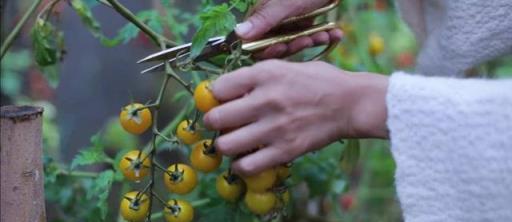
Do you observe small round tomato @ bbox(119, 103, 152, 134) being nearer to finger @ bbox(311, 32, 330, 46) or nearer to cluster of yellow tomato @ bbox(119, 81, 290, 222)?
cluster of yellow tomato @ bbox(119, 81, 290, 222)

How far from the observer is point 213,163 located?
0.82m

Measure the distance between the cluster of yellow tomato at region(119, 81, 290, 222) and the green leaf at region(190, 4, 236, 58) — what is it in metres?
0.08

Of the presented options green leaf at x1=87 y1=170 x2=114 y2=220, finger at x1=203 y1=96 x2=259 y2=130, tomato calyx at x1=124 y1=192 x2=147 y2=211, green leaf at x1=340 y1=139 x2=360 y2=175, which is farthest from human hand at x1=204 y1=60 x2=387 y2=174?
green leaf at x1=340 y1=139 x2=360 y2=175

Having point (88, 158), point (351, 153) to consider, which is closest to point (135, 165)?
point (88, 158)

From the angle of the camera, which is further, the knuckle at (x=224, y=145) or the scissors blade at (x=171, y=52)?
the scissors blade at (x=171, y=52)

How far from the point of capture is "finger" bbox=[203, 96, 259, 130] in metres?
0.76

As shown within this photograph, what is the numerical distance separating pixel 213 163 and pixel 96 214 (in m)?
0.27

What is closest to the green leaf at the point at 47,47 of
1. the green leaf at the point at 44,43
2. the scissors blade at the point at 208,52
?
the green leaf at the point at 44,43

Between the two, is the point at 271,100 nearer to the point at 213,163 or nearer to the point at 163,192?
the point at 213,163

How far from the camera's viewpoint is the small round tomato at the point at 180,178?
32.6 inches

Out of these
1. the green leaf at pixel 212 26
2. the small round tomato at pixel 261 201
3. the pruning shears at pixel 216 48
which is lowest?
the small round tomato at pixel 261 201

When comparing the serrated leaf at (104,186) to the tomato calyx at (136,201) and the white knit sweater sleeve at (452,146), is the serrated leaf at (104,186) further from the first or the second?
the white knit sweater sleeve at (452,146)

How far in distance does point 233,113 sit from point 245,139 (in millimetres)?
26

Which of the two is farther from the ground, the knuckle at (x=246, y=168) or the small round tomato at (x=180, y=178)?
the knuckle at (x=246, y=168)
